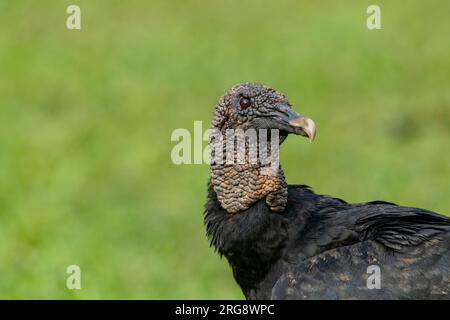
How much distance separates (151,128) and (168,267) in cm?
388

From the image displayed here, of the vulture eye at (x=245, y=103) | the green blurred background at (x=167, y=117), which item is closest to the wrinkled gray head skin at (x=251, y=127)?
the vulture eye at (x=245, y=103)

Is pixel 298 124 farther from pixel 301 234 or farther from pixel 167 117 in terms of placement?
pixel 167 117

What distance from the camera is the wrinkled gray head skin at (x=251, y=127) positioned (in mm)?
6137

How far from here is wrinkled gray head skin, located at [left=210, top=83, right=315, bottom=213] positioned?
20.1 ft

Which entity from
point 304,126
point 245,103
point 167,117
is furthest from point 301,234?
point 167,117

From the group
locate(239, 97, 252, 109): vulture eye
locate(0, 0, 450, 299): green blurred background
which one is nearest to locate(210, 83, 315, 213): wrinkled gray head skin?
locate(239, 97, 252, 109): vulture eye

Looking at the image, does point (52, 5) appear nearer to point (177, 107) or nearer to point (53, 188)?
point (177, 107)

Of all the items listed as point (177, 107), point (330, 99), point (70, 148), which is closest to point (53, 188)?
point (70, 148)

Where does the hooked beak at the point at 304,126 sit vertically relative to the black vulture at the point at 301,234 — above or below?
above

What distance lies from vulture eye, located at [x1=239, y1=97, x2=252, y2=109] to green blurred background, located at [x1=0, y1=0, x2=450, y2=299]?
10.3ft

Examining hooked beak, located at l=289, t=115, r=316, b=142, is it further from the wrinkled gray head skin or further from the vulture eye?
the vulture eye

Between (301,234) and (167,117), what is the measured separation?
7.95m

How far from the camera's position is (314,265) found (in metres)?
5.91

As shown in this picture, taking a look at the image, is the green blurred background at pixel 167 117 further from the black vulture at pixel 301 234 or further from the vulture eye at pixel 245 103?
the vulture eye at pixel 245 103
